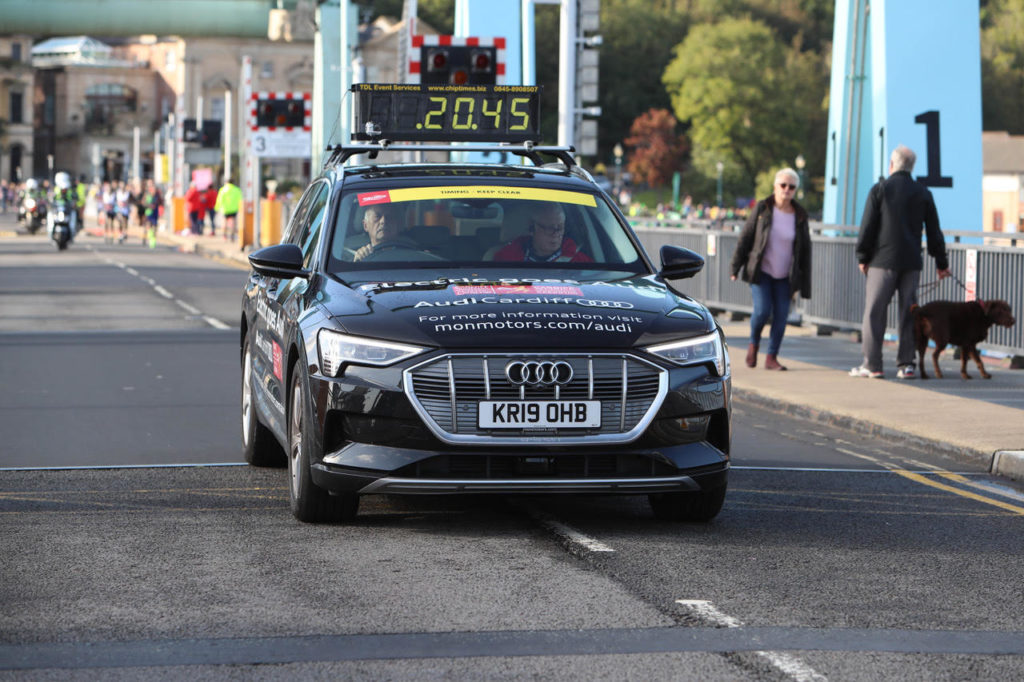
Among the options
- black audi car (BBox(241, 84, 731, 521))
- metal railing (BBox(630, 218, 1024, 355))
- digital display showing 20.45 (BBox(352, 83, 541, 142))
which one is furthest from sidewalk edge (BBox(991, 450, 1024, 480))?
metal railing (BBox(630, 218, 1024, 355))

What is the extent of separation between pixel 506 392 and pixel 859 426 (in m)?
5.62

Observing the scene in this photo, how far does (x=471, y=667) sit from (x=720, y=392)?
267 centimetres

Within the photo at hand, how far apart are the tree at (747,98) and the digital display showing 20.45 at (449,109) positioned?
120m

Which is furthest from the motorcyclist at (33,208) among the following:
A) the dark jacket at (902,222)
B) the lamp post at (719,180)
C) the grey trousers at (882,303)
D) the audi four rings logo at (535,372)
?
the lamp post at (719,180)

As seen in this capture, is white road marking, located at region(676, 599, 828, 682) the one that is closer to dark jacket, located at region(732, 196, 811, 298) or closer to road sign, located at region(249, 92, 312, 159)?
dark jacket, located at region(732, 196, 811, 298)

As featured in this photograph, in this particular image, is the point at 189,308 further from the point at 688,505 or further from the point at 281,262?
the point at 688,505

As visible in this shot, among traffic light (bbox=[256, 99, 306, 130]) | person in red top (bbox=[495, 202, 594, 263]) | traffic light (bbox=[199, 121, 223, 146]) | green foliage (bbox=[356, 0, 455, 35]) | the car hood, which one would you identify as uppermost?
green foliage (bbox=[356, 0, 455, 35])

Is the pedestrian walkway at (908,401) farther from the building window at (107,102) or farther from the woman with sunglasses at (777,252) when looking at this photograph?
the building window at (107,102)

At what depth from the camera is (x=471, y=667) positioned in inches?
222

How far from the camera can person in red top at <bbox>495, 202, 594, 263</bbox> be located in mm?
8930

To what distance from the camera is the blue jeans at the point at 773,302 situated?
53.3 ft

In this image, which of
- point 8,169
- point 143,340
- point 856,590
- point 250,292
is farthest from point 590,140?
point 8,169

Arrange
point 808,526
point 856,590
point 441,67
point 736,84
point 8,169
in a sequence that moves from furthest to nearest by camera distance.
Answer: point 8,169 → point 736,84 → point 441,67 → point 808,526 → point 856,590

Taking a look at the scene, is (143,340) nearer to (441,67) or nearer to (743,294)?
(441,67)
